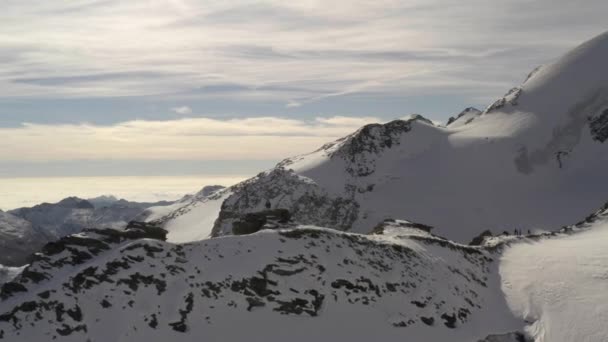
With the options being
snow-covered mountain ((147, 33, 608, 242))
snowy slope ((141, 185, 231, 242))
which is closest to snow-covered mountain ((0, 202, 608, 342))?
snow-covered mountain ((147, 33, 608, 242))

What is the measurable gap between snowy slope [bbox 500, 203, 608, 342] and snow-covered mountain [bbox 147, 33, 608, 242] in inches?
1590

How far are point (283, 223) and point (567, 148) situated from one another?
9128cm

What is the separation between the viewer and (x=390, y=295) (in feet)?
135

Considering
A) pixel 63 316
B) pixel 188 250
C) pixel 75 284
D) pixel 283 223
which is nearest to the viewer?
pixel 63 316

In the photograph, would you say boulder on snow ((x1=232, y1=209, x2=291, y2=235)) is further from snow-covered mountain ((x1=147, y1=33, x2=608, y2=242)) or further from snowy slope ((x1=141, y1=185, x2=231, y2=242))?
snowy slope ((x1=141, y1=185, x2=231, y2=242))

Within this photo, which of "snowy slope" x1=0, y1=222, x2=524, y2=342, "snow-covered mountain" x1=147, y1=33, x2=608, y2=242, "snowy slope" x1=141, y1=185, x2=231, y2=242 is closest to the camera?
"snowy slope" x1=0, y1=222, x2=524, y2=342

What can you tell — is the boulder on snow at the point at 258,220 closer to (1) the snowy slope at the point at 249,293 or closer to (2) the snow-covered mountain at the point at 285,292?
(2) the snow-covered mountain at the point at 285,292

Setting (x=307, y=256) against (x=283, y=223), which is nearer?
(x=307, y=256)

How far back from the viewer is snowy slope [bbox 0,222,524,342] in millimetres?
34188

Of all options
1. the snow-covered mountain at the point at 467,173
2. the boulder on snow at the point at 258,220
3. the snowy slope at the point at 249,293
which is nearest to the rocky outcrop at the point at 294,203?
the snow-covered mountain at the point at 467,173

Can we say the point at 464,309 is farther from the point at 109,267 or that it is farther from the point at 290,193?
the point at 290,193

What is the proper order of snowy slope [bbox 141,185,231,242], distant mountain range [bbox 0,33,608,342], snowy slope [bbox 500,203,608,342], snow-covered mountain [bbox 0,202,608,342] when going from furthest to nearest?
snowy slope [bbox 141,185,231,242]
snowy slope [bbox 500,203,608,342]
distant mountain range [bbox 0,33,608,342]
snow-covered mountain [bbox 0,202,608,342]

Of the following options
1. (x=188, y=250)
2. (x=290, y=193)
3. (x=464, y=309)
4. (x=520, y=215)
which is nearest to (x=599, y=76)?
(x=520, y=215)

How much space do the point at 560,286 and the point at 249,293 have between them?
25361 mm
